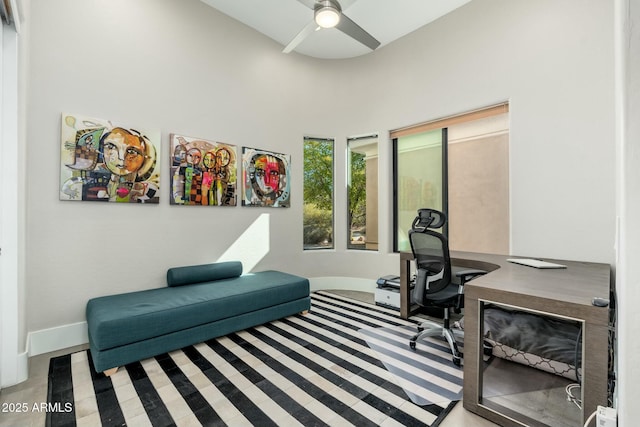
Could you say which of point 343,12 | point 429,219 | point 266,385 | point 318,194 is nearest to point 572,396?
point 429,219

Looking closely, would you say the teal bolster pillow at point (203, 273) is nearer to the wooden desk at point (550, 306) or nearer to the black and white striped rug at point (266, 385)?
the black and white striped rug at point (266, 385)

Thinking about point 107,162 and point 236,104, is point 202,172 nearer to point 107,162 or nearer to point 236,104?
point 107,162

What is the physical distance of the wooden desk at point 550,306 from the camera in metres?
1.26

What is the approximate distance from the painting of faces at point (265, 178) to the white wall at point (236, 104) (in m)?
0.15

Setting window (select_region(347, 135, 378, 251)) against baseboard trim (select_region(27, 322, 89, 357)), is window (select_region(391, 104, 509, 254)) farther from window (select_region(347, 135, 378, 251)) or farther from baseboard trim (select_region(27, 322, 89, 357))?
baseboard trim (select_region(27, 322, 89, 357))

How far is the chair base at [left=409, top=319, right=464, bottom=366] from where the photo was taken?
2.25 m

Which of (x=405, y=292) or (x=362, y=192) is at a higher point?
(x=362, y=192)

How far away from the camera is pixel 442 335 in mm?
2537

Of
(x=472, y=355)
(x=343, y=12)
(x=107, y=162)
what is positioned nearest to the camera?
(x=472, y=355)

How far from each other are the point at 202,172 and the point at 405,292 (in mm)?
2714

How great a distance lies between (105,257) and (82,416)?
1431 mm

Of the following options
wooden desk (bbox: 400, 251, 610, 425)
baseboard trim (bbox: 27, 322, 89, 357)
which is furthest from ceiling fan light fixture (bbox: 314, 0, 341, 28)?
baseboard trim (bbox: 27, 322, 89, 357)

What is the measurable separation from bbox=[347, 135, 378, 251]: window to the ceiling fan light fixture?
2034 mm

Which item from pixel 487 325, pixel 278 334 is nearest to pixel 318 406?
pixel 278 334
